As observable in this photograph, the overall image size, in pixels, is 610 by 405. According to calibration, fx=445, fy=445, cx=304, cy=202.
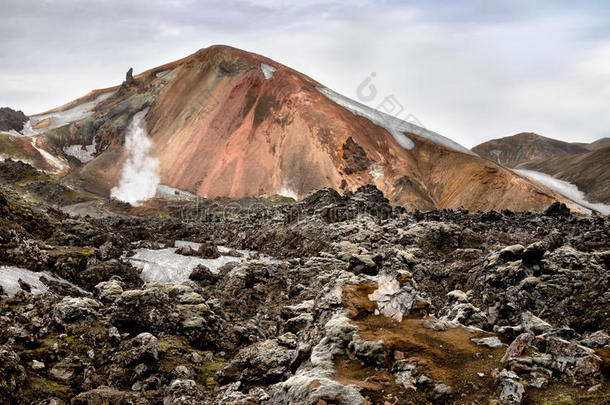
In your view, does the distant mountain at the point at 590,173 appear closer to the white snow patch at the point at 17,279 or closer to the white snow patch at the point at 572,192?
the white snow patch at the point at 572,192

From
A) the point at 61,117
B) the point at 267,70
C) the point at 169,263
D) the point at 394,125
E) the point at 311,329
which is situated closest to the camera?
the point at 311,329

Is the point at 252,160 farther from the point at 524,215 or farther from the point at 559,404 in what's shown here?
the point at 559,404

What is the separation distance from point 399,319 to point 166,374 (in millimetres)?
9113

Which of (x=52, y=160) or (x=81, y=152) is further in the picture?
(x=81, y=152)

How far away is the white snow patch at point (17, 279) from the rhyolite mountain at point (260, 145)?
68.5 m

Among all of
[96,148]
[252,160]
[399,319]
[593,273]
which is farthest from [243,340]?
[96,148]

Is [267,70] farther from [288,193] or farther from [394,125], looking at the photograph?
[288,193]

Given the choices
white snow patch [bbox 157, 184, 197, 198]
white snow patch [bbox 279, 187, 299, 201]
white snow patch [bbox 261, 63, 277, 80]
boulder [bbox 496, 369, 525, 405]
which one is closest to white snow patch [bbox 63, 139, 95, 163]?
white snow patch [bbox 157, 184, 197, 198]

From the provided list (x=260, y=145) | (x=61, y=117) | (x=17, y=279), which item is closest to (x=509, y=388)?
(x=17, y=279)

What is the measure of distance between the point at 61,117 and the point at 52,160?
3450 cm

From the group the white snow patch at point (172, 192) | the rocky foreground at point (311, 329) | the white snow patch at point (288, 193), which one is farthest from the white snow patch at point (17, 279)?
the white snow patch at point (172, 192)

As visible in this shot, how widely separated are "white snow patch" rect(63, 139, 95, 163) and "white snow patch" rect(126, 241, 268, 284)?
9237cm

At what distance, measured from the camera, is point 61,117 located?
146000 mm

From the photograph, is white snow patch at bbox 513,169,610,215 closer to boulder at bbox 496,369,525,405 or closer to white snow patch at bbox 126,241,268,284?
white snow patch at bbox 126,241,268,284
